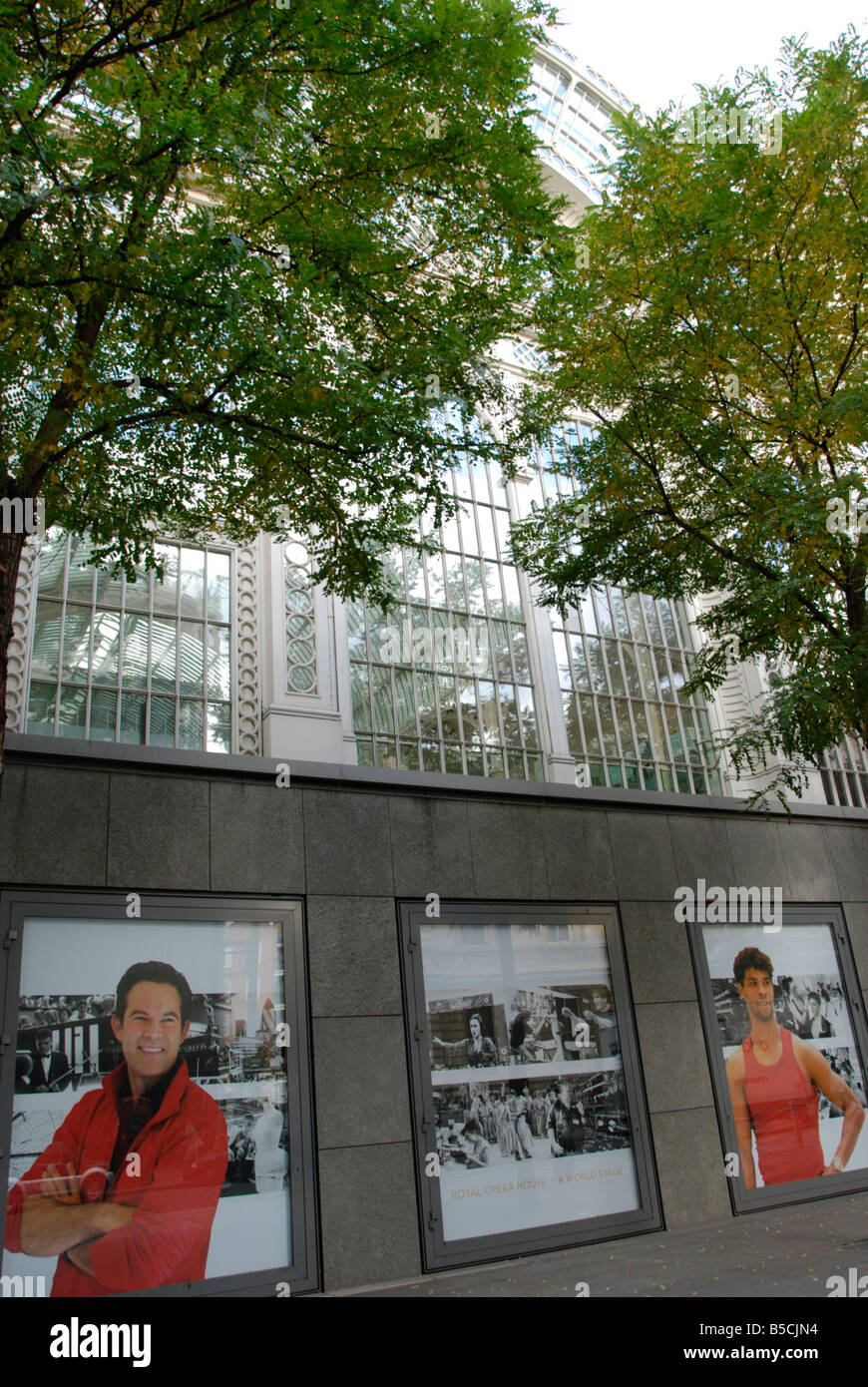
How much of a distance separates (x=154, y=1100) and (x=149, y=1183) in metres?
0.64

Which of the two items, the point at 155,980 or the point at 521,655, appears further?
the point at 521,655

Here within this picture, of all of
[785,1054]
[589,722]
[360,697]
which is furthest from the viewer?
[589,722]

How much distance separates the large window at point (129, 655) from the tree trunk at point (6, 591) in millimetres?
4025

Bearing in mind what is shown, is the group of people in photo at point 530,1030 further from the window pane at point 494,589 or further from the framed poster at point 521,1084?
the window pane at point 494,589

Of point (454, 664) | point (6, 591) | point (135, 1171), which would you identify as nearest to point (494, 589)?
point (454, 664)

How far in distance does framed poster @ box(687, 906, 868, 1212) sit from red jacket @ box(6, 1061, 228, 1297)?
6.25 metres

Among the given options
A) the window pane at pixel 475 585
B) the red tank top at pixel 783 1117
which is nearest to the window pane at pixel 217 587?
the window pane at pixel 475 585

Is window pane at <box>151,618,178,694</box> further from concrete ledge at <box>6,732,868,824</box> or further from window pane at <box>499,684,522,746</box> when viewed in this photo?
window pane at <box>499,684,522,746</box>

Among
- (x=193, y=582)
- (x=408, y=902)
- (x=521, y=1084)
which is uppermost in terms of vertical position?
(x=193, y=582)

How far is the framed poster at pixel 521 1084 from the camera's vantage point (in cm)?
933

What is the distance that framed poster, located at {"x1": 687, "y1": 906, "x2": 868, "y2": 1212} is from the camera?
11344 millimetres

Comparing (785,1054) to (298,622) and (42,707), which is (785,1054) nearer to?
(298,622)

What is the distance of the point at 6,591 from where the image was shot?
6.39 metres
